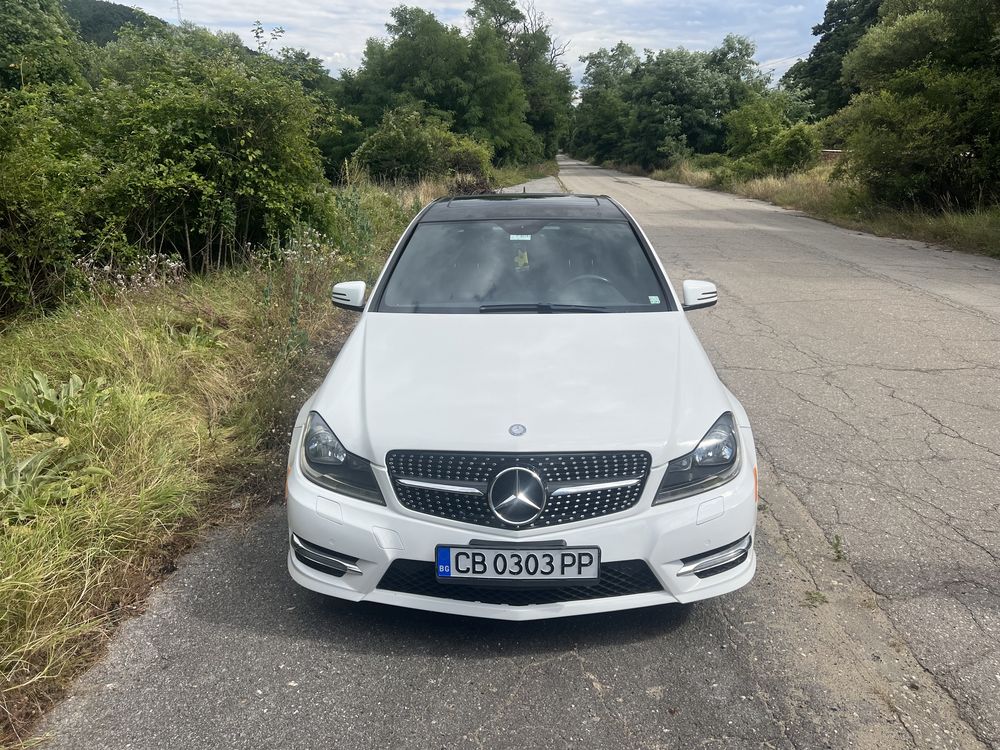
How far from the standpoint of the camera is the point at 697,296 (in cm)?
435

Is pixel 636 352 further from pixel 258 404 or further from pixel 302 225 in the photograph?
pixel 302 225

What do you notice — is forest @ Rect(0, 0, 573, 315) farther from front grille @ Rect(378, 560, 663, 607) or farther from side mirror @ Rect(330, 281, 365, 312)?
front grille @ Rect(378, 560, 663, 607)

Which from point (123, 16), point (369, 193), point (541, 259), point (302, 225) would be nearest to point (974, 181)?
point (369, 193)

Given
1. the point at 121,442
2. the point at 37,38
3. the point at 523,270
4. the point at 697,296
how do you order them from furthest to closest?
the point at 37,38 < the point at 697,296 < the point at 523,270 < the point at 121,442

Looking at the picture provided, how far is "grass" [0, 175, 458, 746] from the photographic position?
2873 mm

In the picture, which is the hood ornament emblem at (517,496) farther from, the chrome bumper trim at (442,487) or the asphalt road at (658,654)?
the asphalt road at (658,654)

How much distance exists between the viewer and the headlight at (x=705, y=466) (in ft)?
9.18

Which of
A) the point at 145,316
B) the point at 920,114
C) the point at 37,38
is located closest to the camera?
the point at 145,316

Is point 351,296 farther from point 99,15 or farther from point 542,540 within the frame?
point 99,15

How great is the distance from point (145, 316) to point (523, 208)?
3.33m

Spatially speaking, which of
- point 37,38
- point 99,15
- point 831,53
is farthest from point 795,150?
point 99,15

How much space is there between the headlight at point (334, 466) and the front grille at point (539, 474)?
11 cm

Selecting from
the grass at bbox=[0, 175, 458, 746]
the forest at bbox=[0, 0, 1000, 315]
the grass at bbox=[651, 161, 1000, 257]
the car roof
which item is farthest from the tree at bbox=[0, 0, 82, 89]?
the grass at bbox=[651, 161, 1000, 257]

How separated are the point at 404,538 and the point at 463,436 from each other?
0.42 meters
